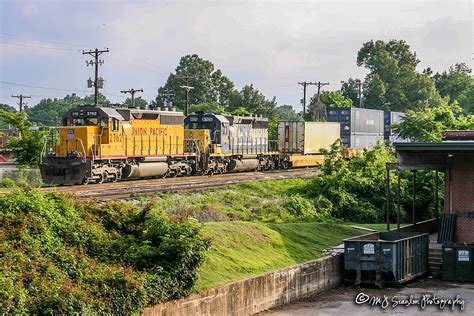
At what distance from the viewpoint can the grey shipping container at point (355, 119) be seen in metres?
63.6

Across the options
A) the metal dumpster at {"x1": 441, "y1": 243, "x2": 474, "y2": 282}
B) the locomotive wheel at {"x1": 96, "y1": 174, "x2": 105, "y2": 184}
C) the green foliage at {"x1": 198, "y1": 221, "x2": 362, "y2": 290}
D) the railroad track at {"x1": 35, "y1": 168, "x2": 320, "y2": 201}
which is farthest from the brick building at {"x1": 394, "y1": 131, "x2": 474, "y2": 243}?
the locomotive wheel at {"x1": 96, "y1": 174, "x2": 105, "y2": 184}

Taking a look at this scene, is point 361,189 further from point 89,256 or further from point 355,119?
point 89,256

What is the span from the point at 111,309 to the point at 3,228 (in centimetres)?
285

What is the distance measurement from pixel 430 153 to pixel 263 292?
11.9 m

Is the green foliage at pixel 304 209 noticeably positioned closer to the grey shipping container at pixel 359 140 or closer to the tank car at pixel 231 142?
the tank car at pixel 231 142

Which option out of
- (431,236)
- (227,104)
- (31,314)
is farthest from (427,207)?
(227,104)

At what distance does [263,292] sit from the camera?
773 inches

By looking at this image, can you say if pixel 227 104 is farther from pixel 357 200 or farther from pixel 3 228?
pixel 3 228

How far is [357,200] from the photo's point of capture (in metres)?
39.0

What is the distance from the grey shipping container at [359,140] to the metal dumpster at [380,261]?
38.2m

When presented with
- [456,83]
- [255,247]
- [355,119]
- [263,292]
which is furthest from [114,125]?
[456,83]

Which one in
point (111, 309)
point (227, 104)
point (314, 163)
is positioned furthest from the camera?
point (227, 104)

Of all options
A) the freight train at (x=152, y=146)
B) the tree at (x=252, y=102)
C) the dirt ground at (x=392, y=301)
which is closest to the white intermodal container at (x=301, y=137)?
the freight train at (x=152, y=146)

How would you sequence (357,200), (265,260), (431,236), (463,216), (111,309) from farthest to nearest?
(357,200) → (431,236) → (463,216) → (265,260) → (111,309)
